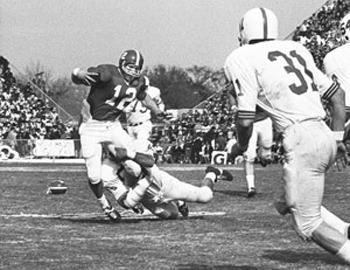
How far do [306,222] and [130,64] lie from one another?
4.52 meters

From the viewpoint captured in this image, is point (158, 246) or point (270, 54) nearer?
point (270, 54)

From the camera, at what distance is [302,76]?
525 cm

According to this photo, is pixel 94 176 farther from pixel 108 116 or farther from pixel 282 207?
pixel 282 207

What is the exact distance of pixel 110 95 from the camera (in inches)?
363

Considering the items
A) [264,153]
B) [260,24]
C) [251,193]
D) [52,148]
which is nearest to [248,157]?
[251,193]

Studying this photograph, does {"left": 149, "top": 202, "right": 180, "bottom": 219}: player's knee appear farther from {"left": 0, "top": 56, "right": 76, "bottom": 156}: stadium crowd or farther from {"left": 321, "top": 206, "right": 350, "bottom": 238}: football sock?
{"left": 0, "top": 56, "right": 76, "bottom": 156}: stadium crowd

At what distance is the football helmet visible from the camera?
9289 mm

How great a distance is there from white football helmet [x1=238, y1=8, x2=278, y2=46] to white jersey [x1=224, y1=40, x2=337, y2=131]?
110mm

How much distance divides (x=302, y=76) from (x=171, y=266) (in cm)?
Answer: 176

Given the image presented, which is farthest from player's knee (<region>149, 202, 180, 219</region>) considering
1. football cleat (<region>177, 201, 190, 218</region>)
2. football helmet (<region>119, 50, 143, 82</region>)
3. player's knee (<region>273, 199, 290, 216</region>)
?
player's knee (<region>273, 199, 290, 216</region>)

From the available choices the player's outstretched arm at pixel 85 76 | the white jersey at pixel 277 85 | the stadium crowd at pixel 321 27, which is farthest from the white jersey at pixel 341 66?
the stadium crowd at pixel 321 27

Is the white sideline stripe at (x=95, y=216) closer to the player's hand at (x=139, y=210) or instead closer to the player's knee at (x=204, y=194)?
the player's hand at (x=139, y=210)

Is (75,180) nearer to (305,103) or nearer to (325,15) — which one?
(305,103)

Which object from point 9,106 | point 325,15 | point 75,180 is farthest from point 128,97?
point 9,106
